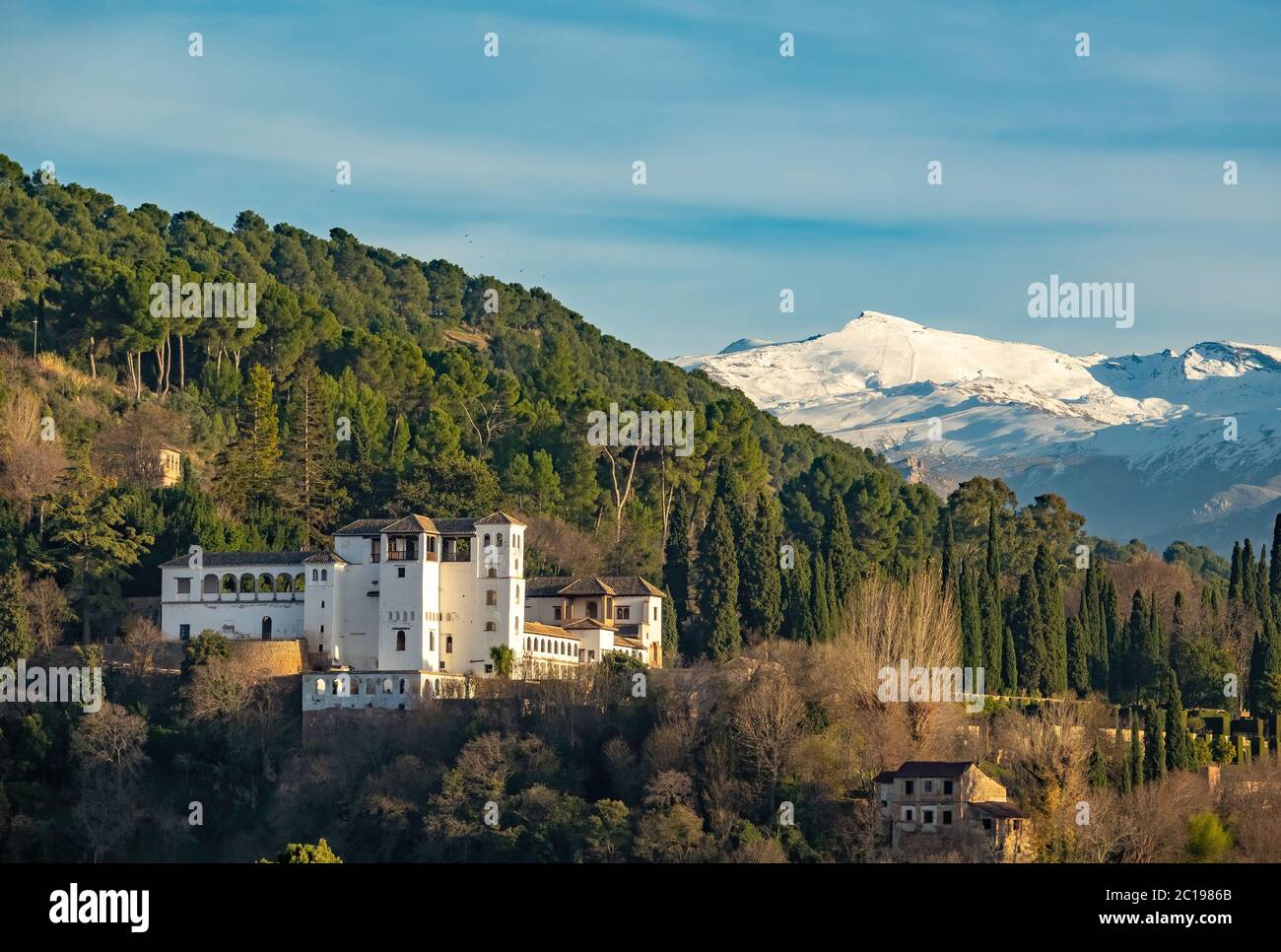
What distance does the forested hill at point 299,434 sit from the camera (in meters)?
74.7

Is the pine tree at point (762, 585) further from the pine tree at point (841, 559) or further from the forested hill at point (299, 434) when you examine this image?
the forested hill at point (299, 434)

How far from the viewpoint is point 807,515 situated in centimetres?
9312

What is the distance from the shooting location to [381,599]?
67438 mm

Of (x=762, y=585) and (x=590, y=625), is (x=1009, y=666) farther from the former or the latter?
(x=590, y=625)

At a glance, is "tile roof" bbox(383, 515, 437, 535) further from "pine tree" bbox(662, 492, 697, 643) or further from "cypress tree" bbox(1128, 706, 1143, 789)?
"cypress tree" bbox(1128, 706, 1143, 789)

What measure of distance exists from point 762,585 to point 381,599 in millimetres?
12749

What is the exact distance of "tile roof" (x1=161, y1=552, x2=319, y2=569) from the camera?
68250 mm

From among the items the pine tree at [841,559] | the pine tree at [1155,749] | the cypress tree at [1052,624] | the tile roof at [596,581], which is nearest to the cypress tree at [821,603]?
the pine tree at [841,559]

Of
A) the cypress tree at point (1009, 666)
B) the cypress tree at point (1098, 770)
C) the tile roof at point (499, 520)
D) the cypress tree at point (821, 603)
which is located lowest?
the cypress tree at point (1098, 770)

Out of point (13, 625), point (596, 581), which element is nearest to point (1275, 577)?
point (596, 581)

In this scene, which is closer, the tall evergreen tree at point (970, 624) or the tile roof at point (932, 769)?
the tile roof at point (932, 769)

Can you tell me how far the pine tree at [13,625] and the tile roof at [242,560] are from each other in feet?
12.6

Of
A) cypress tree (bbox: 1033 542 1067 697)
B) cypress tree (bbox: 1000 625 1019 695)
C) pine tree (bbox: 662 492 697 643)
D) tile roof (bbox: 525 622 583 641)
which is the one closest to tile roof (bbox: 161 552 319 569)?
tile roof (bbox: 525 622 583 641)
